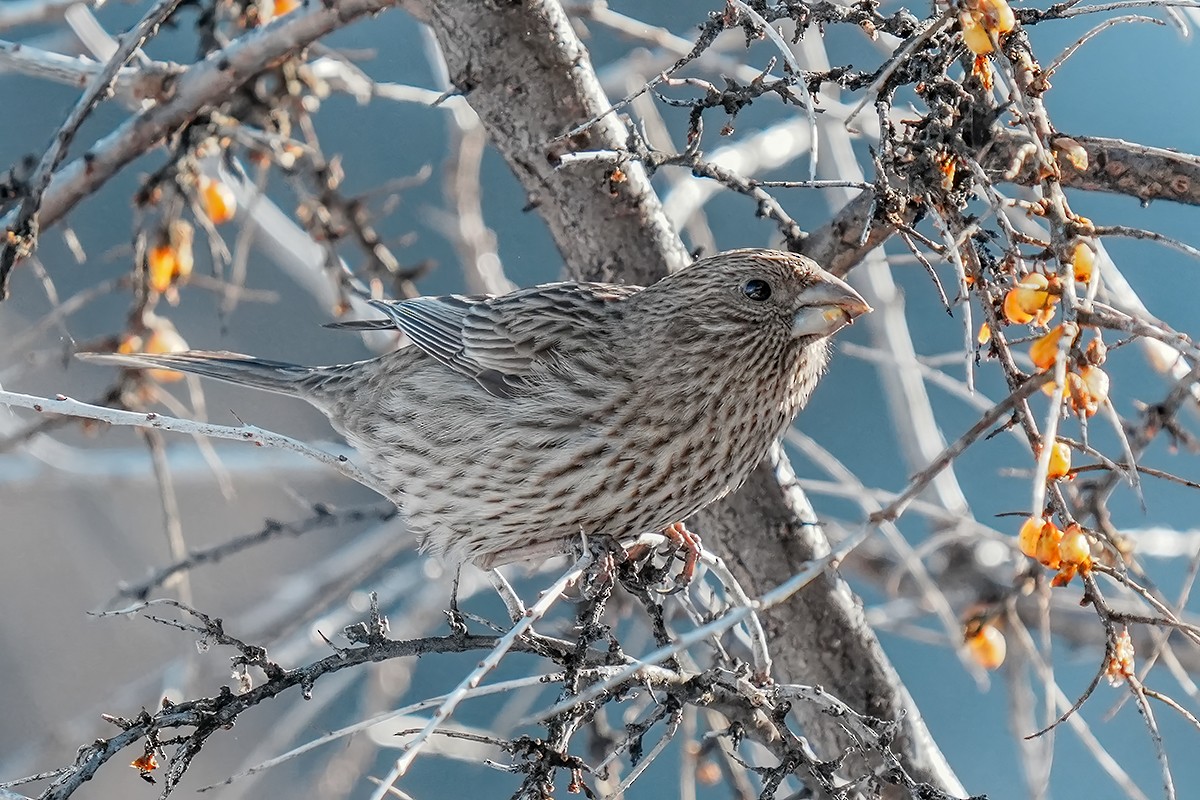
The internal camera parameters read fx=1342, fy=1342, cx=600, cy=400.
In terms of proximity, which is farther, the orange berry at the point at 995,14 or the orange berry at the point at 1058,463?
the orange berry at the point at 1058,463

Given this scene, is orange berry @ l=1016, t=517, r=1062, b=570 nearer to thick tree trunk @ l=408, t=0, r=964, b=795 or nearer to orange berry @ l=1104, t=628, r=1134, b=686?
orange berry @ l=1104, t=628, r=1134, b=686

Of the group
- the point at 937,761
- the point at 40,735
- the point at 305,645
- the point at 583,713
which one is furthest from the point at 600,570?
the point at 40,735

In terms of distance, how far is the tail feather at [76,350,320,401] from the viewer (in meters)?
4.05

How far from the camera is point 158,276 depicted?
13.4ft

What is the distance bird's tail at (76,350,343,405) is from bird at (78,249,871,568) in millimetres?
47

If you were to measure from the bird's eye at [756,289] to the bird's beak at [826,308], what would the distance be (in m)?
0.10

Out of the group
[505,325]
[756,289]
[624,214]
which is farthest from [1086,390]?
[505,325]

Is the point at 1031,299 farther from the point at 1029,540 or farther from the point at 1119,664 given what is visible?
the point at 1119,664

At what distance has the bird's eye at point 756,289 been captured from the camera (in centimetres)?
349

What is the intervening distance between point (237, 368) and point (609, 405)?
4.76 ft

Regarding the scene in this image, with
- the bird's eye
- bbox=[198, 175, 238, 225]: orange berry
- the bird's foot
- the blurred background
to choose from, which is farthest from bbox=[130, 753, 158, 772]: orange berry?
the blurred background

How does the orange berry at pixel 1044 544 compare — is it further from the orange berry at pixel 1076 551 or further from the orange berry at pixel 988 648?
the orange berry at pixel 988 648

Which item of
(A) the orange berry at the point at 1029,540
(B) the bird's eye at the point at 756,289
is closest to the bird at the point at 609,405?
(B) the bird's eye at the point at 756,289

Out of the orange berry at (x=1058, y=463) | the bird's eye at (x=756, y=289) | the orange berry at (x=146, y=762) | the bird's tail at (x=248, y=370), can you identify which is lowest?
the orange berry at (x=146, y=762)
